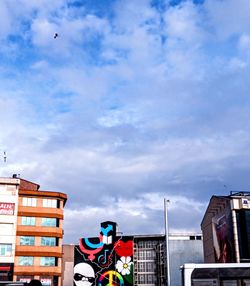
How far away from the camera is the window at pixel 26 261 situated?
59.8 meters

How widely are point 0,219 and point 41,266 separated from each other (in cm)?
857

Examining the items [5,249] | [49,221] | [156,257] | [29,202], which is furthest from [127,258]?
[5,249]

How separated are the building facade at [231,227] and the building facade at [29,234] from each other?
72.9ft

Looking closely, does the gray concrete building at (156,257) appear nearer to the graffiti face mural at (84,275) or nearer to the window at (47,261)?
the graffiti face mural at (84,275)

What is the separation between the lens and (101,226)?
233ft

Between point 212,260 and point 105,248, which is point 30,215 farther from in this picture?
point 212,260

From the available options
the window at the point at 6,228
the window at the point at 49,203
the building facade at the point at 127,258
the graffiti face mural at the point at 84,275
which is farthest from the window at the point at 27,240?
the graffiti face mural at the point at 84,275

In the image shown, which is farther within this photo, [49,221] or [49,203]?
[49,203]

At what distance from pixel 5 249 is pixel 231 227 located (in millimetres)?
30226

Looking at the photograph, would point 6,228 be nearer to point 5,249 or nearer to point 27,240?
point 5,249

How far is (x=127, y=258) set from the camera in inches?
2699

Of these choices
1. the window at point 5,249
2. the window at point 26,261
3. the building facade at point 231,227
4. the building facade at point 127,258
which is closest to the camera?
the building facade at point 231,227

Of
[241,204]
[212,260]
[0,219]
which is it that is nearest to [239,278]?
[241,204]

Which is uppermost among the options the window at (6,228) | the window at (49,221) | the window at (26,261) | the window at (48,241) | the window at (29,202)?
the window at (29,202)
